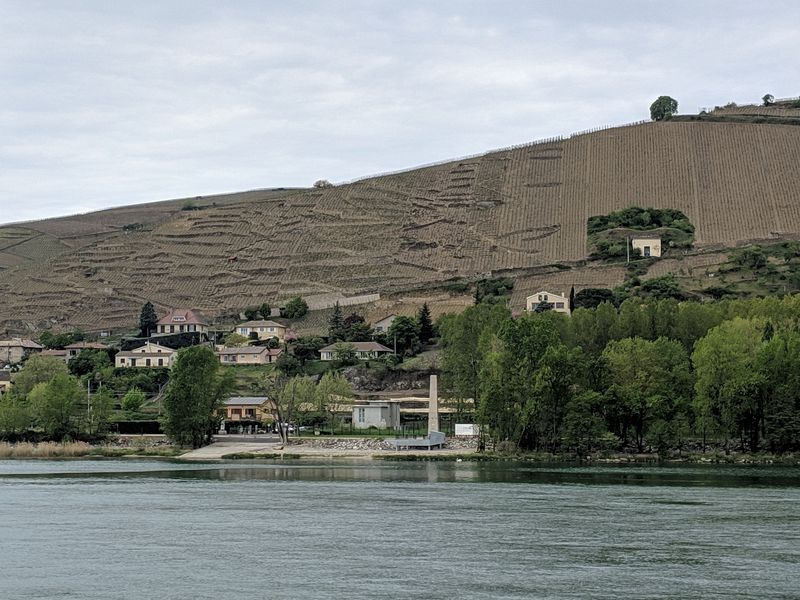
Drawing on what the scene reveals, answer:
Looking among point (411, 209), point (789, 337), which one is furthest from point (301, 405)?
point (411, 209)

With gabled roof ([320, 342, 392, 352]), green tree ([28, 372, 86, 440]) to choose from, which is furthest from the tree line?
gabled roof ([320, 342, 392, 352])

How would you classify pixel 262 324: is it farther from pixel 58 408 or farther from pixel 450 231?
pixel 58 408

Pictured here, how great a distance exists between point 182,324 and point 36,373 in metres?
37.7

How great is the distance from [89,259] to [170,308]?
25.4 m

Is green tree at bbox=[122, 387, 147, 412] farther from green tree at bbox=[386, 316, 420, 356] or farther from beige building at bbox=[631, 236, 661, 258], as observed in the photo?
beige building at bbox=[631, 236, 661, 258]

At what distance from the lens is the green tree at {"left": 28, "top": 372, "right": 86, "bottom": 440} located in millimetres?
96562

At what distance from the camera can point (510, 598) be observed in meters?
33.3

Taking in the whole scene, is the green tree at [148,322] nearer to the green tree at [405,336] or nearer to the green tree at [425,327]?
the green tree at [405,336]

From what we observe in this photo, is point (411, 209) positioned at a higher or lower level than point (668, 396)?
higher

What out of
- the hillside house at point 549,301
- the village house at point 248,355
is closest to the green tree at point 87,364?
the village house at point 248,355

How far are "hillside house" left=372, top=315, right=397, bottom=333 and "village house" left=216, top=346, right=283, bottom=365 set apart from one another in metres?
12.9

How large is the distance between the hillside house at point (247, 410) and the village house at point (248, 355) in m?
21.0

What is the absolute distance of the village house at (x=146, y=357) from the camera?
13462cm

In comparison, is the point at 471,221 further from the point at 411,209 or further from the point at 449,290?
the point at 449,290
